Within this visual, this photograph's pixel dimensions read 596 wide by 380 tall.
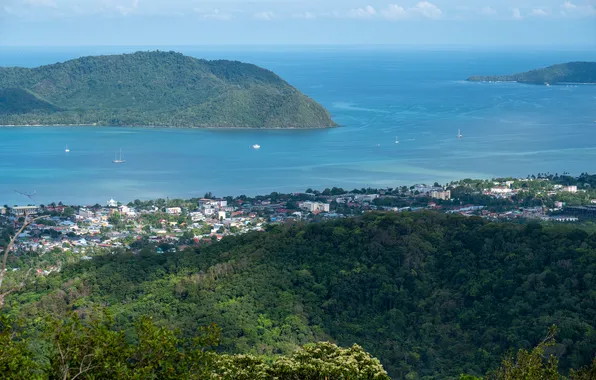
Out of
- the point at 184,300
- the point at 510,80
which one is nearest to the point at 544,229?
the point at 184,300

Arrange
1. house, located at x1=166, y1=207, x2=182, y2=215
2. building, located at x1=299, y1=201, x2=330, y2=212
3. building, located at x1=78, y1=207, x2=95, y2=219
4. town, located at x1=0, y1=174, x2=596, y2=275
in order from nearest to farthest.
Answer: town, located at x1=0, y1=174, x2=596, y2=275 → building, located at x1=78, y1=207, x2=95, y2=219 → building, located at x1=299, y1=201, x2=330, y2=212 → house, located at x1=166, y1=207, x2=182, y2=215

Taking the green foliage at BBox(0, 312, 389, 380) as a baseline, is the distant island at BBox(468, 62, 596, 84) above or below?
above

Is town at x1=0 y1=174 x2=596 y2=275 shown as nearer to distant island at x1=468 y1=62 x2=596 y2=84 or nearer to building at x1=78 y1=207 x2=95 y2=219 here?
building at x1=78 y1=207 x2=95 y2=219

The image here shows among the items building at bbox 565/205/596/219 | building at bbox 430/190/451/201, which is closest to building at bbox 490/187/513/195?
building at bbox 430/190/451/201

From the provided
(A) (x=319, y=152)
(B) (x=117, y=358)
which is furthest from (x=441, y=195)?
(B) (x=117, y=358)

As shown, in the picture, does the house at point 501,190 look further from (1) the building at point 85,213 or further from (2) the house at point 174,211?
(1) the building at point 85,213
